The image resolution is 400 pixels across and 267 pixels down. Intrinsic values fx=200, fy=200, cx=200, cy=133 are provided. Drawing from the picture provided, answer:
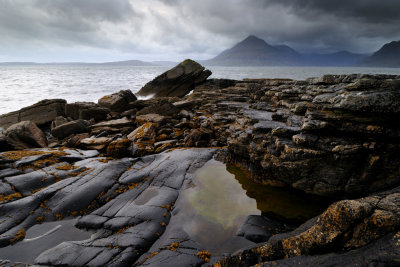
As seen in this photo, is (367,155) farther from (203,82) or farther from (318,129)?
(203,82)

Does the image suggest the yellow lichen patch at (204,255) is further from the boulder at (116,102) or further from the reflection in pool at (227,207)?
the boulder at (116,102)

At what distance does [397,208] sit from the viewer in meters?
4.26

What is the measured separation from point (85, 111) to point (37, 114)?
208 inches

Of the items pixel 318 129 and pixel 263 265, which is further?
pixel 318 129

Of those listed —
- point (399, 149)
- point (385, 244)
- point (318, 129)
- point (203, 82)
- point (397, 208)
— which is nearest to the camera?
point (385, 244)

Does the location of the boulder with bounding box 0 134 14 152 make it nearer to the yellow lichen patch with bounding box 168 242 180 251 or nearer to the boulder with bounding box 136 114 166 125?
the boulder with bounding box 136 114 166 125

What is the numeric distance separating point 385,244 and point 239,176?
749cm

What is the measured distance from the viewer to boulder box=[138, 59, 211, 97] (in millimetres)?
40562

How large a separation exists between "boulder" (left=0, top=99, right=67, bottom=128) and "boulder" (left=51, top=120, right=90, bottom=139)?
18.8 feet

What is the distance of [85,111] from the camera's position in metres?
22.6

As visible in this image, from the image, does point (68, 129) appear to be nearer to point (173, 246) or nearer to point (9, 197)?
point (9, 197)

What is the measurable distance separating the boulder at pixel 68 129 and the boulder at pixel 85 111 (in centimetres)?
410

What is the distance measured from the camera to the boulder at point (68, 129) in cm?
1833

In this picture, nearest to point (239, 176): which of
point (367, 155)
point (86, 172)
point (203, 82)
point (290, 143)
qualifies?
point (290, 143)
